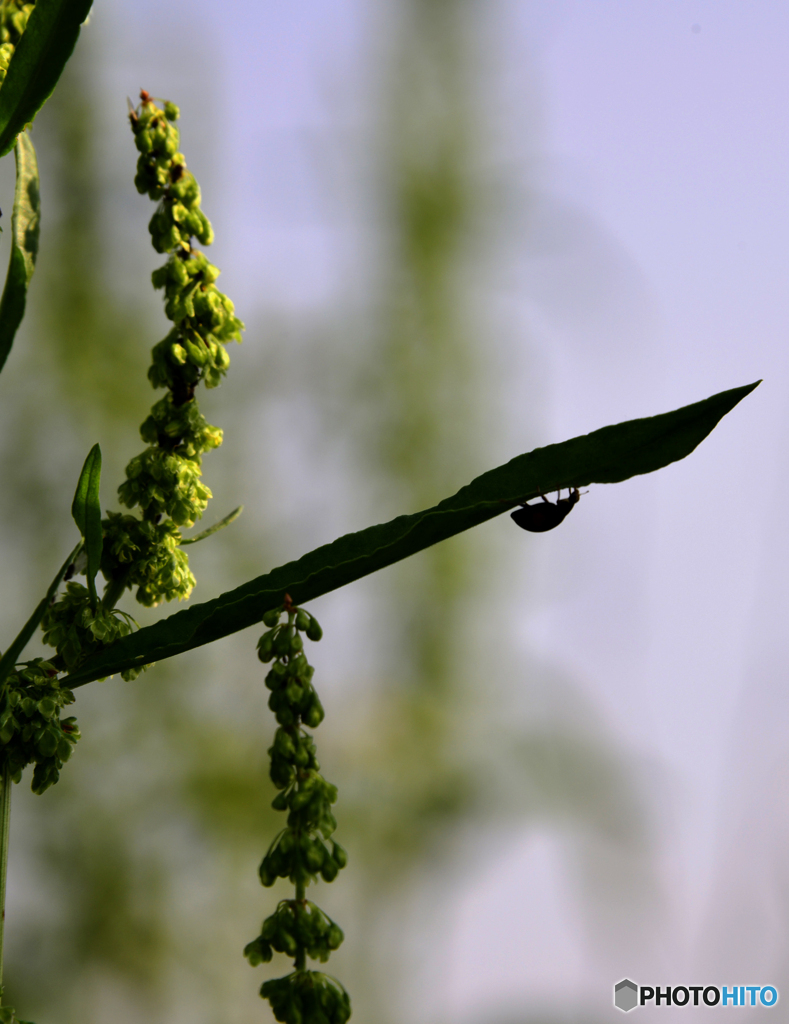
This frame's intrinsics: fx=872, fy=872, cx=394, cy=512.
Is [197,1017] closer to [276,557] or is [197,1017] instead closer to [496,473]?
[276,557]

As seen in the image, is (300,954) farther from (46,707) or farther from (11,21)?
(11,21)

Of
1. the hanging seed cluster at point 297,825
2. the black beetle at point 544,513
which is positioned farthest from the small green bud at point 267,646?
the black beetle at point 544,513

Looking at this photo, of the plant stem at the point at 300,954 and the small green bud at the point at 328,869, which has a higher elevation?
the small green bud at the point at 328,869

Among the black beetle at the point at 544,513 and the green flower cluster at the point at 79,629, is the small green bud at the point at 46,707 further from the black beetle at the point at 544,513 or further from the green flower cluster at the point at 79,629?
the black beetle at the point at 544,513

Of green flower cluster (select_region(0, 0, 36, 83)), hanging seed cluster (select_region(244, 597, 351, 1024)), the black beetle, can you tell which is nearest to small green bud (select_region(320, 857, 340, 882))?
hanging seed cluster (select_region(244, 597, 351, 1024))

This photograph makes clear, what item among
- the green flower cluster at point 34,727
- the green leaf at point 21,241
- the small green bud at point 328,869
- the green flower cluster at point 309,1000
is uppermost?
the green leaf at point 21,241

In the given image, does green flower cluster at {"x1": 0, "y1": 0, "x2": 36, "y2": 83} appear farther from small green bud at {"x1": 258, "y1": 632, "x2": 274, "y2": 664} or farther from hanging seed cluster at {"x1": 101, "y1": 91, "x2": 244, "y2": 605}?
small green bud at {"x1": 258, "y1": 632, "x2": 274, "y2": 664}
